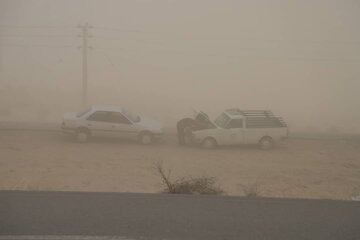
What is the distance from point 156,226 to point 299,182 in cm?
989

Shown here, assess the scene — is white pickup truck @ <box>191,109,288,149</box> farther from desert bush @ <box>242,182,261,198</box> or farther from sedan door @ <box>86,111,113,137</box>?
desert bush @ <box>242,182,261,198</box>

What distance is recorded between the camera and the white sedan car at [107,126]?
19219 mm

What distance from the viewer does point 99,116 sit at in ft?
64.5

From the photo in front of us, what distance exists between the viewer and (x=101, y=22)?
73.7 meters

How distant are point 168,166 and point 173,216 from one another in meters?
10.2

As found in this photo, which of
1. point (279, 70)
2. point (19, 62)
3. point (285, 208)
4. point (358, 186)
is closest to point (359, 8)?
point (279, 70)

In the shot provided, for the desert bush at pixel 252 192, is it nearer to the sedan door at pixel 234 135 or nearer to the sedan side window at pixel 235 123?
the sedan door at pixel 234 135

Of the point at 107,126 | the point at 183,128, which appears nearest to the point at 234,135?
the point at 183,128

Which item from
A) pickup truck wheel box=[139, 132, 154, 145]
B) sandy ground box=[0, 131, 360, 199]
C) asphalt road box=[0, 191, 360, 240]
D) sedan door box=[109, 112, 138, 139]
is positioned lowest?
sandy ground box=[0, 131, 360, 199]

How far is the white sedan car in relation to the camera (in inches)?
757

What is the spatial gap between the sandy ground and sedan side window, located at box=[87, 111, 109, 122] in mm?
933

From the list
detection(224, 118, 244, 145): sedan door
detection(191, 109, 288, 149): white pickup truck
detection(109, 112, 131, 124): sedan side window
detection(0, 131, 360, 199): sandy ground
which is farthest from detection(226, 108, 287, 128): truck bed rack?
detection(109, 112, 131, 124): sedan side window

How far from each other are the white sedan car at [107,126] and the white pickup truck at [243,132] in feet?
6.16

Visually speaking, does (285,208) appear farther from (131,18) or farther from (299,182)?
(131,18)
